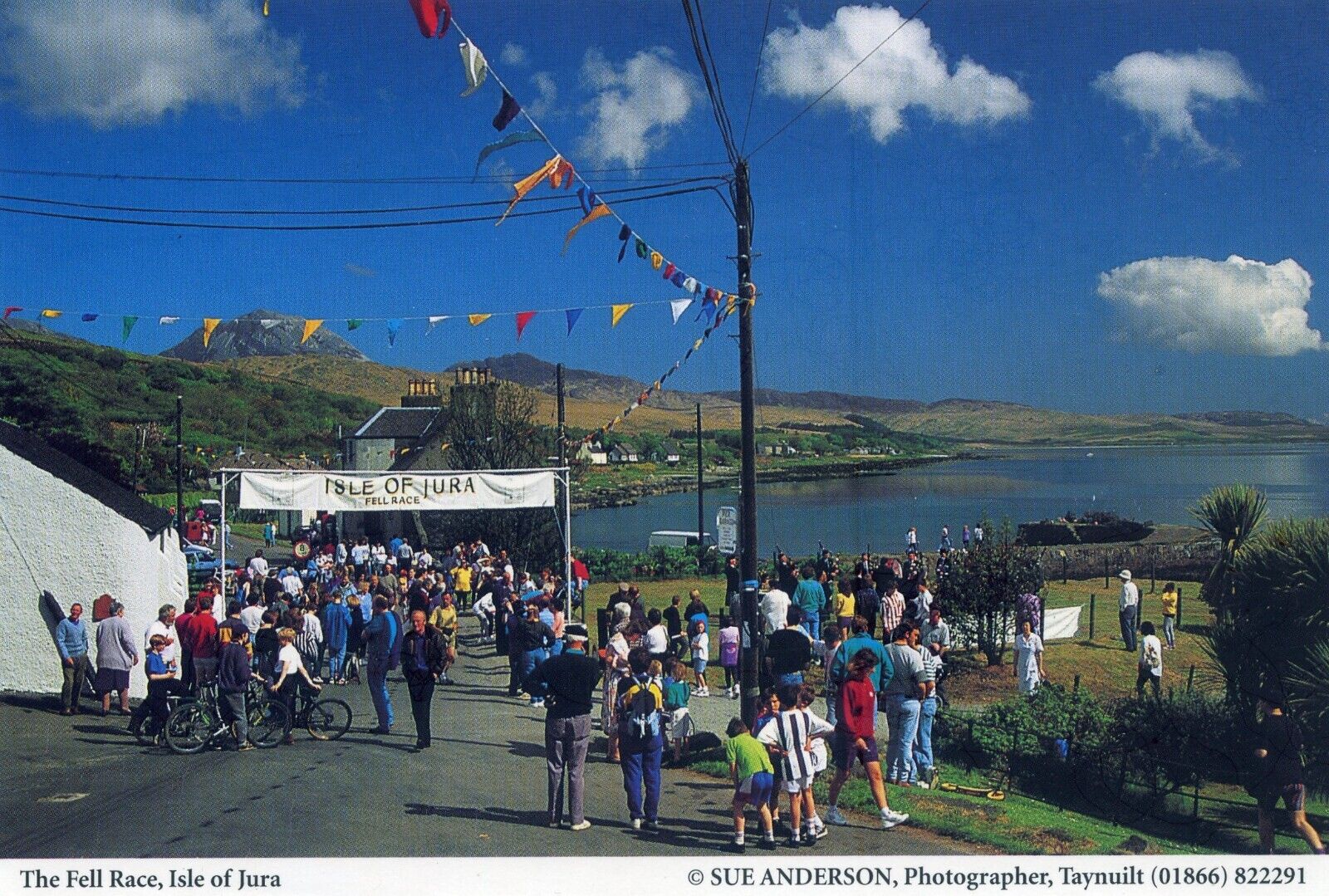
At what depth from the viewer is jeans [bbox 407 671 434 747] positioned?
11.5 metres

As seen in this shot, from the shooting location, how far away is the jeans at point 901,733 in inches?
417

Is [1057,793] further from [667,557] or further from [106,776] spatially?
[667,557]

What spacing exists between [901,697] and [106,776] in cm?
737

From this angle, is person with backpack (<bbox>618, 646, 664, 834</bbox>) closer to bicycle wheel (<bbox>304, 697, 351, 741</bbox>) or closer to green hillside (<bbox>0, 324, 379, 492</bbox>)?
bicycle wheel (<bbox>304, 697, 351, 741</bbox>)

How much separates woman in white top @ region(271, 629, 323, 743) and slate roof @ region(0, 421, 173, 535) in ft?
12.0

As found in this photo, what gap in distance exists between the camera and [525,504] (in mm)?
17906

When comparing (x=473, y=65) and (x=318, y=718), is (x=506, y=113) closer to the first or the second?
(x=473, y=65)

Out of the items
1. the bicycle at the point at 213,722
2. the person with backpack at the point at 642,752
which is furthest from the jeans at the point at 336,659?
the person with backpack at the point at 642,752

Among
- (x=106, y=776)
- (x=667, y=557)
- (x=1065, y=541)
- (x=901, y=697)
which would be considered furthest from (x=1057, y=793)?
(x=1065, y=541)

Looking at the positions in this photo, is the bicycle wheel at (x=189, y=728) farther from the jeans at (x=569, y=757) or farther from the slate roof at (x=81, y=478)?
the jeans at (x=569, y=757)

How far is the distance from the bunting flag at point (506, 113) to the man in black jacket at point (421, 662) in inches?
196

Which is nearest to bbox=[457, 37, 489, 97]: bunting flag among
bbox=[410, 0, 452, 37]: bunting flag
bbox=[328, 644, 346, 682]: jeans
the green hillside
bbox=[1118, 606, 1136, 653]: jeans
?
bbox=[410, 0, 452, 37]: bunting flag

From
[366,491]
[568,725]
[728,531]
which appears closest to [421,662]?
[568,725]

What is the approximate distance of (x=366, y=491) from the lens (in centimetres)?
1736
